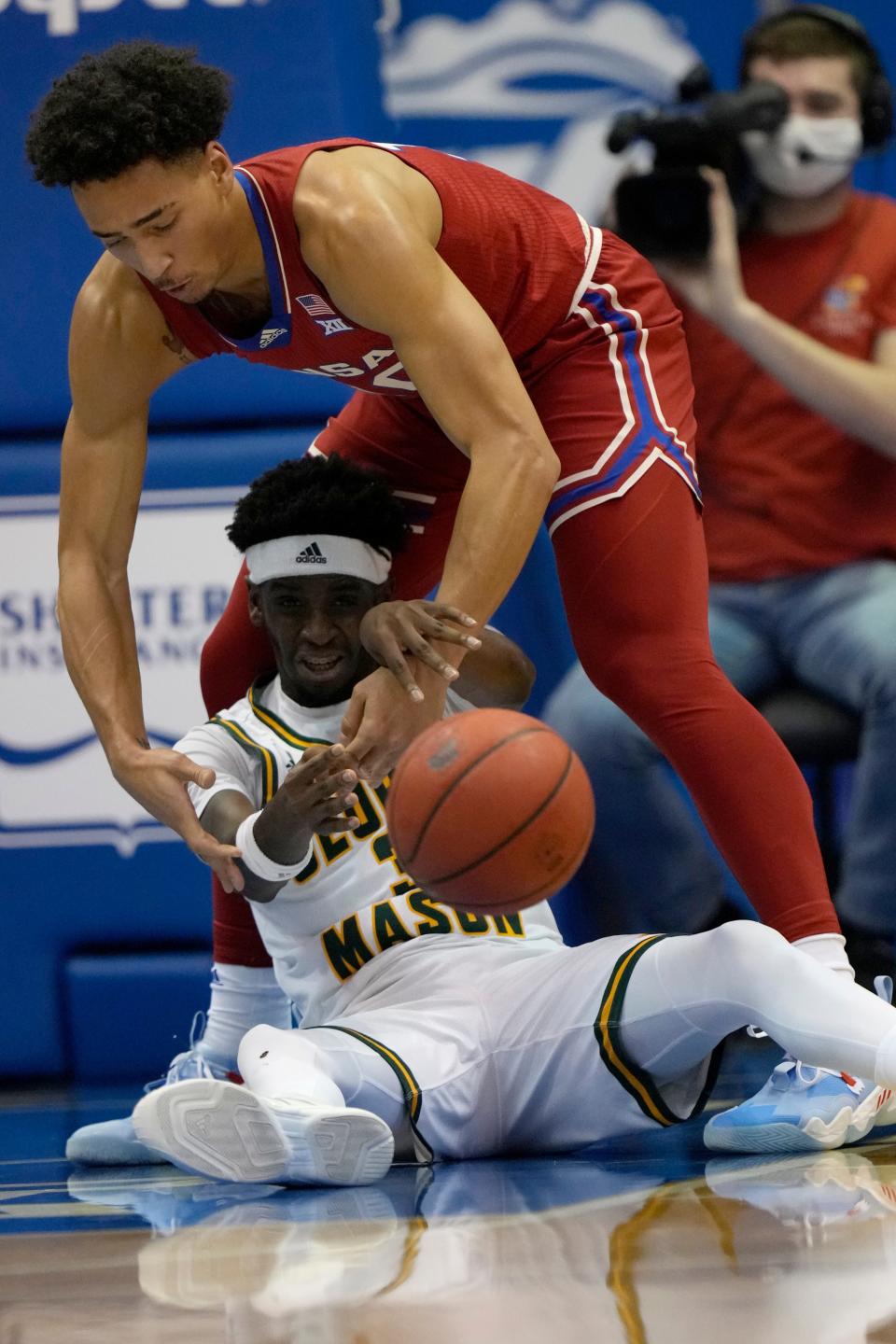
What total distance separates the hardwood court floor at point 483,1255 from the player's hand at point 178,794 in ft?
1.27

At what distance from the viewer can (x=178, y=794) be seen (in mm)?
2270

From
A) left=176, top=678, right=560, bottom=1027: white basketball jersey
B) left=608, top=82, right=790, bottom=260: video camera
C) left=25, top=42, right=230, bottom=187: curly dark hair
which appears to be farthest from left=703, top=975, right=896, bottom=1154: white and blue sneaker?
left=608, top=82, right=790, bottom=260: video camera

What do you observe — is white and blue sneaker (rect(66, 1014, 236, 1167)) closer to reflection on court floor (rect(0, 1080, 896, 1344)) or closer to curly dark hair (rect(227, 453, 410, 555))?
reflection on court floor (rect(0, 1080, 896, 1344))

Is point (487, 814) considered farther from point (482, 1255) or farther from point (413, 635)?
point (482, 1255)

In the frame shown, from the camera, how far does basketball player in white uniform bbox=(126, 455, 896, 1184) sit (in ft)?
6.56

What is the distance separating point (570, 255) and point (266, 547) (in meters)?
0.61

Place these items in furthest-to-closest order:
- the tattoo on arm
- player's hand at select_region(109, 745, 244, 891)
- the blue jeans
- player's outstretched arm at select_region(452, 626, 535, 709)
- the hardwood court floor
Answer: the blue jeans
player's outstretched arm at select_region(452, 626, 535, 709)
the tattoo on arm
player's hand at select_region(109, 745, 244, 891)
the hardwood court floor

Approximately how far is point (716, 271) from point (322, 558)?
3.99 feet

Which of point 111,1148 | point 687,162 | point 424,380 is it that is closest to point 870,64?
point 687,162

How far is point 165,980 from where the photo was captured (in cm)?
354

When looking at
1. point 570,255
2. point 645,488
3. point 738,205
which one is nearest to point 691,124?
point 738,205

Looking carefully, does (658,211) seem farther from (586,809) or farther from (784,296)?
(586,809)

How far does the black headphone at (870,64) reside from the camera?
3451 mm

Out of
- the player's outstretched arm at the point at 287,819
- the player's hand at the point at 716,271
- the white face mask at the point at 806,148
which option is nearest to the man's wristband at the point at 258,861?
the player's outstretched arm at the point at 287,819
